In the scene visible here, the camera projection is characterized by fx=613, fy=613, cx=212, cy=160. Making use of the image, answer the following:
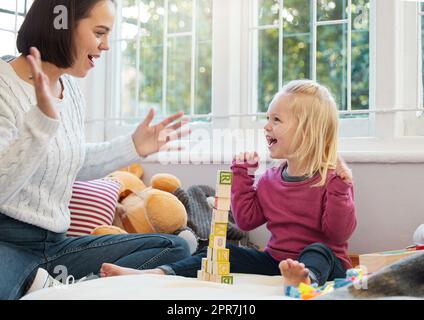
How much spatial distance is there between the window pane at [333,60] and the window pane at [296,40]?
4cm

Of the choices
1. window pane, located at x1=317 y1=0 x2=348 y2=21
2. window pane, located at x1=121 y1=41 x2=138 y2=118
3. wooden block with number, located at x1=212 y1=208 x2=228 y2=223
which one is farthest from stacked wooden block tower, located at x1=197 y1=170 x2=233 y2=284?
window pane, located at x1=121 y1=41 x2=138 y2=118

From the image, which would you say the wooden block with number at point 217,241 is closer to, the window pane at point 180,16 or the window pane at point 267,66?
the window pane at point 267,66

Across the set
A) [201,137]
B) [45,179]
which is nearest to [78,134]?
Answer: [45,179]

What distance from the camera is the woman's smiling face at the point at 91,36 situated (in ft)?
4.06

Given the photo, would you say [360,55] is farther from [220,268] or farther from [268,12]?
[220,268]

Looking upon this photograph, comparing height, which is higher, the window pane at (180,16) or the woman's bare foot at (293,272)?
the window pane at (180,16)

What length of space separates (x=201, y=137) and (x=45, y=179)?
95 centimetres

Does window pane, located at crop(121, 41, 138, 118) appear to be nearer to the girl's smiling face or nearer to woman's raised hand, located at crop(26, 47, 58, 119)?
the girl's smiling face

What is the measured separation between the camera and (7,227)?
1.17 m

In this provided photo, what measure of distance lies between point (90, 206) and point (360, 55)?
3.05 feet

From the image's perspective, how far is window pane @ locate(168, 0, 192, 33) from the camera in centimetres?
219

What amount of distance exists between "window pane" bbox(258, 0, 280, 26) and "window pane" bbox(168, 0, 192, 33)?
0.27m

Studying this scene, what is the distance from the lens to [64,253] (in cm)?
124

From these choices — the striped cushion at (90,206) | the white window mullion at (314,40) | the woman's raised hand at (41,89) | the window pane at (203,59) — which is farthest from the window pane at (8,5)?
the woman's raised hand at (41,89)
